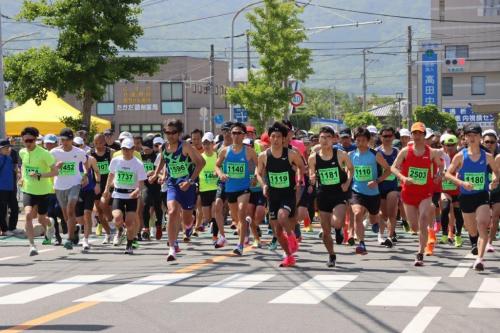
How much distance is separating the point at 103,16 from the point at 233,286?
19700 mm

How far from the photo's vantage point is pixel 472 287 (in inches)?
415

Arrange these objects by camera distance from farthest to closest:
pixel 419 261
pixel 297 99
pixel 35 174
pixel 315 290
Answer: pixel 297 99 → pixel 35 174 → pixel 419 261 → pixel 315 290

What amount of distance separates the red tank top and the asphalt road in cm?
102

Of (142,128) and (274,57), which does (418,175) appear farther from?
(142,128)

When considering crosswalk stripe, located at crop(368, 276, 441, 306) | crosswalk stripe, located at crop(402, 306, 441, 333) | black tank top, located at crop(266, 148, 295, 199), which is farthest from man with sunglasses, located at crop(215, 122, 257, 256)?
crosswalk stripe, located at crop(402, 306, 441, 333)

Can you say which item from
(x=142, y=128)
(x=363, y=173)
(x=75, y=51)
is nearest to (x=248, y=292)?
(x=363, y=173)

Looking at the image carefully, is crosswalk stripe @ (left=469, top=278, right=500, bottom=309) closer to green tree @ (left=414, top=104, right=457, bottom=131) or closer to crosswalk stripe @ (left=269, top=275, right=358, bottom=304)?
crosswalk stripe @ (left=269, top=275, right=358, bottom=304)

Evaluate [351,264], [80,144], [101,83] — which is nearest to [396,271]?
[351,264]

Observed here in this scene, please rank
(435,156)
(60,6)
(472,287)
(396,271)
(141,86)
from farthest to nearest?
1. (141,86)
2. (60,6)
3. (435,156)
4. (396,271)
5. (472,287)

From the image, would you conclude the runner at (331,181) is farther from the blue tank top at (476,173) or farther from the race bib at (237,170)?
the race bib at (237,170)

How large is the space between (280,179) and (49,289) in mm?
3446

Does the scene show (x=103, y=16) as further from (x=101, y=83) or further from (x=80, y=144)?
(x=80, y=144)

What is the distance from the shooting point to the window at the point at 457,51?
87.0 m

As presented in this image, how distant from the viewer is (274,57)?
148 ft
